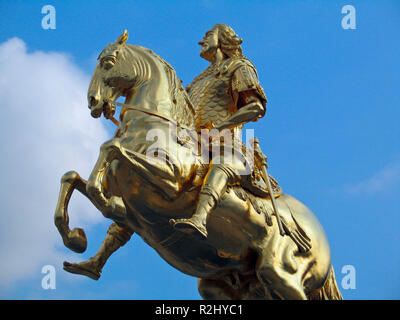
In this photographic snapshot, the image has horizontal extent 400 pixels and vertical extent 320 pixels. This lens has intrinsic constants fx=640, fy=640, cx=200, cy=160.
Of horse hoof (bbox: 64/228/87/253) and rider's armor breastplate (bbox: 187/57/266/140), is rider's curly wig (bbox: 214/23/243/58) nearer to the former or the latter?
rider's armor breastplate (bbox: 187/57/266/140)

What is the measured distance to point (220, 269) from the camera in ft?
19.4

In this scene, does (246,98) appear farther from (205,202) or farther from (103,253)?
(103,253)

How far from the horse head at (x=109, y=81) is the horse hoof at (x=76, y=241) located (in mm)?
1041

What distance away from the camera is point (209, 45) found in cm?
666

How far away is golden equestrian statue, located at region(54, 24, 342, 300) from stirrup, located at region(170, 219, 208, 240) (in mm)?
11

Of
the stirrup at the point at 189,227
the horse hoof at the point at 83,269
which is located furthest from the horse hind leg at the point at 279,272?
the horse hoof at the point at 83,269

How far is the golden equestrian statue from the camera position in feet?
17.6

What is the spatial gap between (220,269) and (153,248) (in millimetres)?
647

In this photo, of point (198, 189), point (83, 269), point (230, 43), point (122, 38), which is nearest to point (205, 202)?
point (198, 189)

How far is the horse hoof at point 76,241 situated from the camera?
5500 mm

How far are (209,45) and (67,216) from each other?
239 centimetres

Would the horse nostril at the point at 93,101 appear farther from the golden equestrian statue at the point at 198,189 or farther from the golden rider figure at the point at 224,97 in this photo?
the golden rider figure at the point at 224,97
